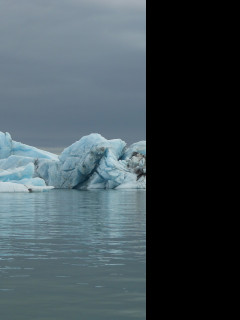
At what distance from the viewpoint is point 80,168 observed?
126ft

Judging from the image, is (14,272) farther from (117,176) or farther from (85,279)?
(117,176)

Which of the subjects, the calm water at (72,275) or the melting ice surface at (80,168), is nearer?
the calm water at (72,275)

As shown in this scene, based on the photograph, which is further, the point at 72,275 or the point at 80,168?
the point at 80,168

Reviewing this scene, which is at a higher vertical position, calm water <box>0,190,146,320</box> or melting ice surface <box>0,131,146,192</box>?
melting ice surface <box>0,131,146,192</box>

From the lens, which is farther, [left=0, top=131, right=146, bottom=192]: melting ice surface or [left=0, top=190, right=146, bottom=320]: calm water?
[left=0, top=131, right=146, bottom=192]: melting ice surface

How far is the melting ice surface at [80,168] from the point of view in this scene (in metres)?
38.2

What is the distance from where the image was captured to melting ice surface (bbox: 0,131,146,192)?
38.2m

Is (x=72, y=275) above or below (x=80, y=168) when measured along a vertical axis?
below
